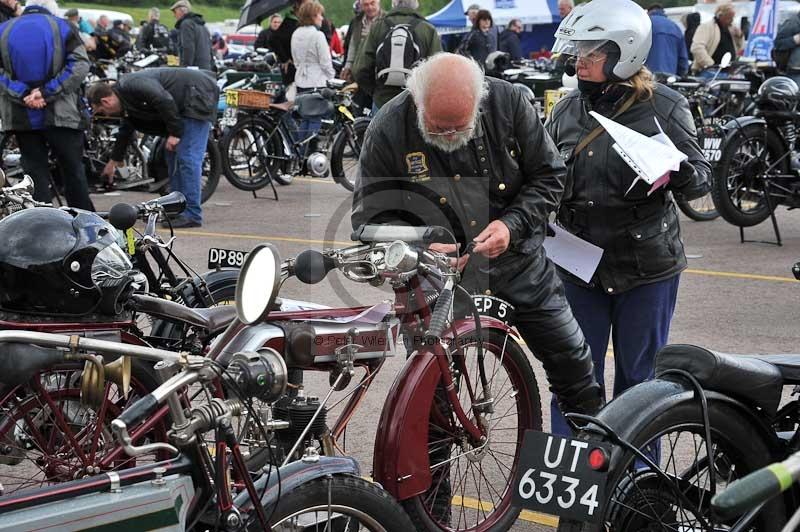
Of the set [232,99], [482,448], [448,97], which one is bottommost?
[232,99]

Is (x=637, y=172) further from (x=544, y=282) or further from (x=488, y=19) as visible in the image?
(x=488, y=19)

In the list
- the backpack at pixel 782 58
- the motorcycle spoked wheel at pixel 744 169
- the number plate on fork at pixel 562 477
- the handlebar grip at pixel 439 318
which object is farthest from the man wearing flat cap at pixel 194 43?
the number plate on fork at pixel 562 477

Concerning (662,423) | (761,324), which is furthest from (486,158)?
(761,324)

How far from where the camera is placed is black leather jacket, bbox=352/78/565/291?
409 centimetres

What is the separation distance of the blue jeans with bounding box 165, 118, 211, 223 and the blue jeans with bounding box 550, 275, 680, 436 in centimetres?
618

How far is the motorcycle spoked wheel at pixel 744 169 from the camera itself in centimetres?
983

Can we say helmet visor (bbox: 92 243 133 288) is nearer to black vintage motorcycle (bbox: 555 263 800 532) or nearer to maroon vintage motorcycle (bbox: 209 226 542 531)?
maroon vintage motorcycle (bbox: 209 226 542 531)

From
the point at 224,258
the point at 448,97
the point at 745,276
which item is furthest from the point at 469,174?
the point at 745,276

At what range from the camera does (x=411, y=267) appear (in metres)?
3.44

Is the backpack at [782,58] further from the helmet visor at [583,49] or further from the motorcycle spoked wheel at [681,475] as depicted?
the motorcycle spoked wheel at [681,475]

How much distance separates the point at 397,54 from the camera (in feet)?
36.3

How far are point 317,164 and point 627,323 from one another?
8683 mm

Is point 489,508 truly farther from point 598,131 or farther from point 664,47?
point 664,47

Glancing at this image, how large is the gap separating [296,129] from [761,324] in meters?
6.81
